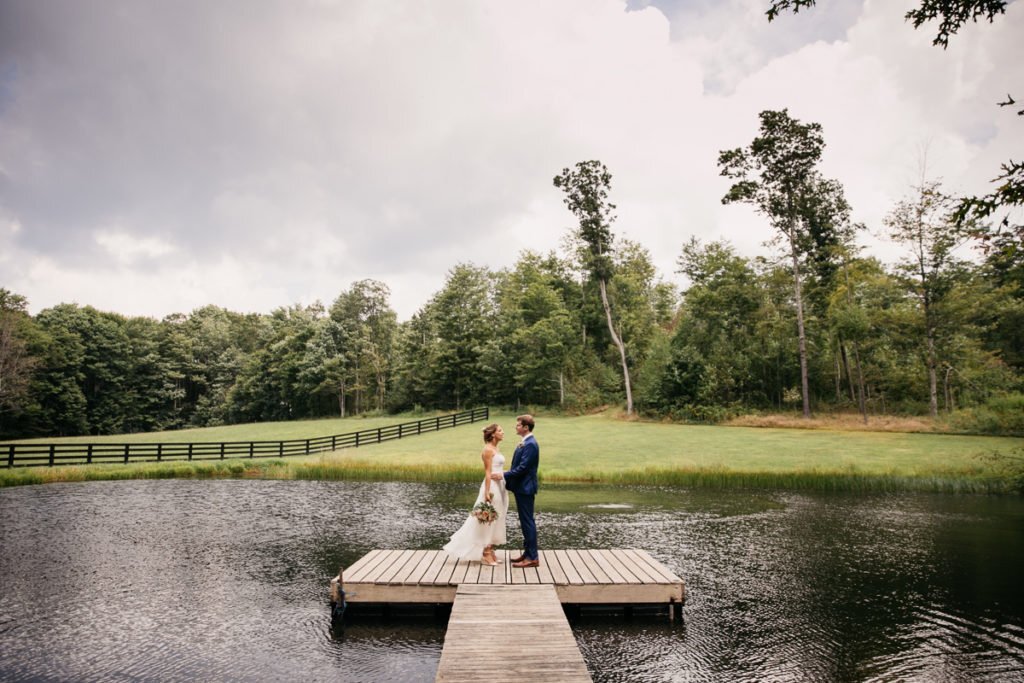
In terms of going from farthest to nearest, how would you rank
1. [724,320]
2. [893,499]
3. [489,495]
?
[724,320], [893,499], [489,495]

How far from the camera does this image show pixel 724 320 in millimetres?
48844

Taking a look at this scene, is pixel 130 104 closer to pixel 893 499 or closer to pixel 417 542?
pixel 417 542

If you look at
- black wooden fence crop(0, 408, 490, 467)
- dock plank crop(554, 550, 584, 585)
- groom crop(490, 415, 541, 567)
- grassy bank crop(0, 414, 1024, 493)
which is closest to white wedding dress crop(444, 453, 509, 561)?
groom crop(490, 415, 541, 567)

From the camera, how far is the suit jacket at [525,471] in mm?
8578

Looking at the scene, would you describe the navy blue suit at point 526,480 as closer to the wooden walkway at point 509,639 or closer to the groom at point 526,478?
the groom at point 526,478

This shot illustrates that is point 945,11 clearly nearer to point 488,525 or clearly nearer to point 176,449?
point 488,525

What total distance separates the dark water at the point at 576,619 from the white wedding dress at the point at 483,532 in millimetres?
1277

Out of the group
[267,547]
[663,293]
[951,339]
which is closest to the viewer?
[267,547]

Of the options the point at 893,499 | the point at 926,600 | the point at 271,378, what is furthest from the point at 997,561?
the point at 271,378

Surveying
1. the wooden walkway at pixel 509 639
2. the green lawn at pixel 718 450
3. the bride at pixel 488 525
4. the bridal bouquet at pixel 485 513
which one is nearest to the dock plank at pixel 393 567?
the bride at pixel 488 525

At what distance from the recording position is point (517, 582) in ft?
26.6

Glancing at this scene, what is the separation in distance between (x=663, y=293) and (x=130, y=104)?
56372 millimetres

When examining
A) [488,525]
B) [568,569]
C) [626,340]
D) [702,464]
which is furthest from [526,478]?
[626,340]

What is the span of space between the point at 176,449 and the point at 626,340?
133 feet
